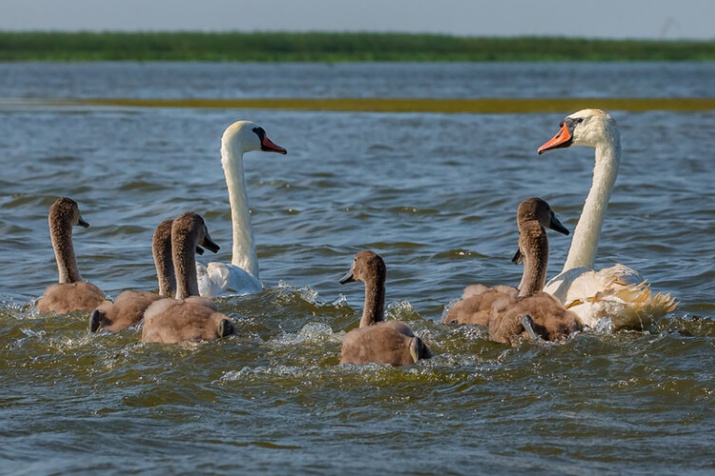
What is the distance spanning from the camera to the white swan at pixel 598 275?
7488mm

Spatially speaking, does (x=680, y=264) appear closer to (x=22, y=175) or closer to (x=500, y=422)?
(x=500, y=422)

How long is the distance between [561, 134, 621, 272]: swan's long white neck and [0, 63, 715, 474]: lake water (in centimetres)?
82

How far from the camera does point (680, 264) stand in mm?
10828

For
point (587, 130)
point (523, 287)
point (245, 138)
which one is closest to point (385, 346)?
point (523, 287)

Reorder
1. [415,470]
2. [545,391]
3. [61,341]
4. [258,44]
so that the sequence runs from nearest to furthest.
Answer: [415,470] < [545,391] < [61,341] < [258,44]

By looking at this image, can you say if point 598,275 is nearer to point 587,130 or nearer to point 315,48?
point 587,130

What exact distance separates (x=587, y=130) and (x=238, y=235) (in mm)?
2978

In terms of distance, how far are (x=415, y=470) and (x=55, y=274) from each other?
6295 mm

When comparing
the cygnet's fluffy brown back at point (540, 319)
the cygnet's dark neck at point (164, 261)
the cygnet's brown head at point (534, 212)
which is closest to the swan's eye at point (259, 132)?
the cygnet's dark neck at point (164, 261)

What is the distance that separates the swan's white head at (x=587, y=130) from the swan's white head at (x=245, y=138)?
8.67 ft

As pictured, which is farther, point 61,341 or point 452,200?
point 452,200

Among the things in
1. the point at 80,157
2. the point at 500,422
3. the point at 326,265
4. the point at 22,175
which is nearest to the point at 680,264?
the point at 326,265

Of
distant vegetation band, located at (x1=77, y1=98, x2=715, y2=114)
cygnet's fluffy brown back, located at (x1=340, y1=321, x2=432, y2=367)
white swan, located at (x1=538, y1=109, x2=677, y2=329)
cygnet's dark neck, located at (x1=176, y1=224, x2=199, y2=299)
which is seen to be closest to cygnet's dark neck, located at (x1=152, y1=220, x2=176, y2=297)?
cygnet's dark neck, located at (x1=176, y1=224, x2=199, y2=299)

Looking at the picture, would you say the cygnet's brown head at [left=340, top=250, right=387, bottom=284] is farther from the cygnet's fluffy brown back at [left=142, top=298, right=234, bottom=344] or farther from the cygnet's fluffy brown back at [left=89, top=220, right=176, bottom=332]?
the cygnet's fluffy brown back at [left=89, top=220, right=176, bottom=332]
